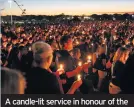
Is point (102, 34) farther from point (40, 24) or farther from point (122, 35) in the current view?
point (40, 24)

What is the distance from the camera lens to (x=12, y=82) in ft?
13.8

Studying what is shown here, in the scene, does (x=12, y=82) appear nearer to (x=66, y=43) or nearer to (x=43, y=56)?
(x=43, y=56)

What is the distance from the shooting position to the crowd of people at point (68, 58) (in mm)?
4191

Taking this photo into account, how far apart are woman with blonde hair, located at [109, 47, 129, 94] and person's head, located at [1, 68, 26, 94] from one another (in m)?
1.21

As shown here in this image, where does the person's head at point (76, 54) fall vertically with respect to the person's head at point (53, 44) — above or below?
below

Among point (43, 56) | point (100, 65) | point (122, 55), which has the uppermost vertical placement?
point (43, 56)

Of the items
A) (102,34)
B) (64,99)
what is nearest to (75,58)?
(64,99)

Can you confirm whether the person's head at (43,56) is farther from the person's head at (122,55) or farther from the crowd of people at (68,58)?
the person's head at (122,55)

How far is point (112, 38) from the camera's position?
603cm

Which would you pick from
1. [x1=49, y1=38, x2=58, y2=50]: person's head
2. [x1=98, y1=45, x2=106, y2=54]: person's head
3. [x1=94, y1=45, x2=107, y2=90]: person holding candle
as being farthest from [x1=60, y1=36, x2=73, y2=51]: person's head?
[x1=98, y1=45, x2=106, y2=54]: person's head

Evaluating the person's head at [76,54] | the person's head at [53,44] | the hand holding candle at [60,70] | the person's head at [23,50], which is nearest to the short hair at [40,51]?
the hand holding candle at [60,70]

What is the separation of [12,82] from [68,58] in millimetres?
969

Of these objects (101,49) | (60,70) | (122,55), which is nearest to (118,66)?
(122,55)

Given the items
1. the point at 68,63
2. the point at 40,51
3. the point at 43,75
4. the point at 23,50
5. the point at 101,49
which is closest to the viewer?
the point at 43,75
